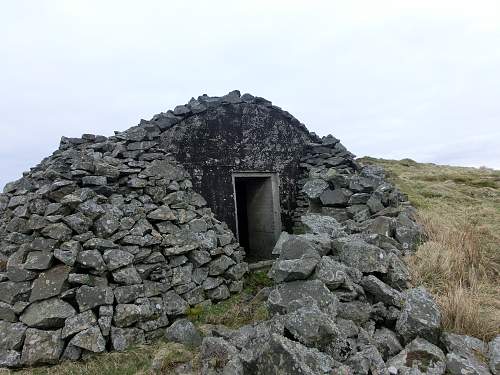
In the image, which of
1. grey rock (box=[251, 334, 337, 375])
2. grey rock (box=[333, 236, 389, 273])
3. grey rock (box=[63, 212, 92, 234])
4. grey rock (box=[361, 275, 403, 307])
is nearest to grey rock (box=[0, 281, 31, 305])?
grey rock (box=[63, 212, 92, 234])

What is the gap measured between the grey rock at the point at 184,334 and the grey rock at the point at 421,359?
8.68 feet

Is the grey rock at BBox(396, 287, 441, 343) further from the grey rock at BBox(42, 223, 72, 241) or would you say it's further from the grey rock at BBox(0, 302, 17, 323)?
the grey rock at BBox(0, 302, 17, 323)

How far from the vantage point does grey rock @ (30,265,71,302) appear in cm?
502

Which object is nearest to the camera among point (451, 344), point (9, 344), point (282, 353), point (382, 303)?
point (282, 353)

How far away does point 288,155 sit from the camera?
9328 millimetres

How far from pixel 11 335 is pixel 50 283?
2.40 feet

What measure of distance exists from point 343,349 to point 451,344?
3.62ft

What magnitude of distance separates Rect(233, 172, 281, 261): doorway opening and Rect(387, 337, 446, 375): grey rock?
17.8 feet

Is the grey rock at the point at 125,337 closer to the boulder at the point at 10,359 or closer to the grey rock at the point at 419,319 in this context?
the boulder at the point at 10,359

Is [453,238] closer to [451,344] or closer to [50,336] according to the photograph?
[451,344]

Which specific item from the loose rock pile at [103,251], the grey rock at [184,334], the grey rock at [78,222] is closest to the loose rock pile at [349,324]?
the grey rock at [184,334]

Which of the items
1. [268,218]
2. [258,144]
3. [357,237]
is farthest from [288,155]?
[357,237]

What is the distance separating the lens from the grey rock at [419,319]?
367 cm

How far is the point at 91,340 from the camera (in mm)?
4887
